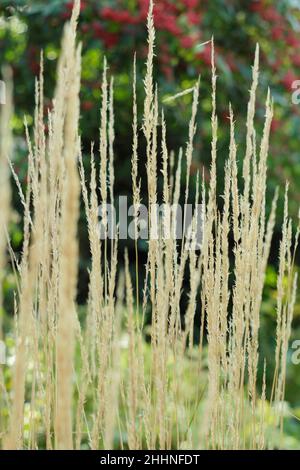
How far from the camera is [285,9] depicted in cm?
387

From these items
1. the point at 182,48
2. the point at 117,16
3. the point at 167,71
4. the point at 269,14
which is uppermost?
the point at 269,14

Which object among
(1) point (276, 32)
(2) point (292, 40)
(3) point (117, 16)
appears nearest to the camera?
(3) point (117, 16)

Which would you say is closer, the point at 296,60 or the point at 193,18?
the point at 193,18

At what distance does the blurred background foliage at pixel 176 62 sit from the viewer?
3.42 metres

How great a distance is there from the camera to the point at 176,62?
11.9ft

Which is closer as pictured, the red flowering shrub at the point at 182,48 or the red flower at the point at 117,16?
the red flower at the point at 117,16

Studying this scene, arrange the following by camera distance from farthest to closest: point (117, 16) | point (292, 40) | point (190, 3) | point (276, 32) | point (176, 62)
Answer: point (292, 40), point (276, 32), point (176, 62), point (190, 3), point (117, 16)

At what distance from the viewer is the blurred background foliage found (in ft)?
11.2

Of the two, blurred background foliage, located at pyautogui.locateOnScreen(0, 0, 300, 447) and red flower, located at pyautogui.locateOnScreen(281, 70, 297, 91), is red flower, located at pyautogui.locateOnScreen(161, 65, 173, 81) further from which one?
red flower, located at pyautogui.locateOnScreen(281, 70, 297, 91)

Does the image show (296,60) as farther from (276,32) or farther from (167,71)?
(167,71)

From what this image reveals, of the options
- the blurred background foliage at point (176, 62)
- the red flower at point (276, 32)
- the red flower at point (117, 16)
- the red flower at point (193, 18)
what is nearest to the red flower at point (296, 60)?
the blurred background foliage at point (176, 62)

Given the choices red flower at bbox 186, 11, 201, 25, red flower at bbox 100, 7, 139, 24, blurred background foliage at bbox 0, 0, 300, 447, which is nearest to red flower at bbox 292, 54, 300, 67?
blurred background foliage at bbox 0, 0, 300, 447

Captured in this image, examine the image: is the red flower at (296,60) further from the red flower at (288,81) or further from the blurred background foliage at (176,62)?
the red flower at (288,81)

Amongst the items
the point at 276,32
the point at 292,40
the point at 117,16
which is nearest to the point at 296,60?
the point at 292,40
